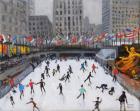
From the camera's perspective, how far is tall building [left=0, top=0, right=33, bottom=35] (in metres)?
99.8

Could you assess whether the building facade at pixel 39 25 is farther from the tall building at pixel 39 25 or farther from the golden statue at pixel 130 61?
the golden statue at pixel 130 61

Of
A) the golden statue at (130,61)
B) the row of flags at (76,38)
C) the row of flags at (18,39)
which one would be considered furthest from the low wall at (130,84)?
the row of flags at (76,38)

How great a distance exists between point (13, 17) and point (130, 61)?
268 feet

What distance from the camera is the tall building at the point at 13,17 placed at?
99.8m

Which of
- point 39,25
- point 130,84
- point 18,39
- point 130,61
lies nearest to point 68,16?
point 39,25

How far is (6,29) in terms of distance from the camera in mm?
101500

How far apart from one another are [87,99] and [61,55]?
99.2 metres

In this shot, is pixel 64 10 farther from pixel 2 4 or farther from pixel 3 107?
pixel 3 107

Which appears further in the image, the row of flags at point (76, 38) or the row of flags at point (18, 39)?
the row of flags at point (76, 38)

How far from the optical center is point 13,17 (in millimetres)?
111875

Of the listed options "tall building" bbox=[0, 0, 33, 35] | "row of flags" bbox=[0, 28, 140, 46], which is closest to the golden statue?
"row of flags" bbox=[0, 28, 140, 46]

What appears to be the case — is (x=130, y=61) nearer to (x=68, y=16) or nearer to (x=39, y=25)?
(x=68, y=16)

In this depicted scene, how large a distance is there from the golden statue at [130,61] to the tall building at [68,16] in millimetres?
138325

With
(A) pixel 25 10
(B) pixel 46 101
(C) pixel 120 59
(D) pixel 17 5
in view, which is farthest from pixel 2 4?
(B) pixel 46 101
